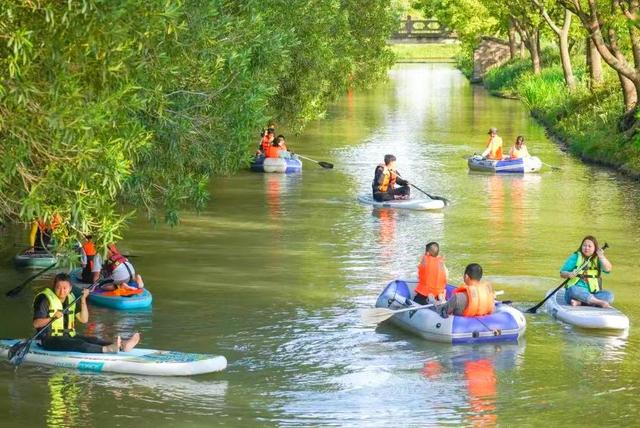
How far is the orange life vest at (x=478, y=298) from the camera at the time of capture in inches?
671

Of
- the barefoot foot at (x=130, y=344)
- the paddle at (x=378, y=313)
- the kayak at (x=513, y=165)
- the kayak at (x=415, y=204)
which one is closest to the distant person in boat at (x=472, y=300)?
the paddle at (x=378, y=313)

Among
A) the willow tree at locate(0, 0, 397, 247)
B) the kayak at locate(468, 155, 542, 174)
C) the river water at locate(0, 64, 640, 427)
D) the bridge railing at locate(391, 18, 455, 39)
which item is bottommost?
the river water at locate(0, 64, 640, 427)

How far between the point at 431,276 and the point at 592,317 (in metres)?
2.18

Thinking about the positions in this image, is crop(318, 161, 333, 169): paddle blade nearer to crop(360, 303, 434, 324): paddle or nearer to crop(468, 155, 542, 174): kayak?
crop(468, 155, 542, 174): kayak

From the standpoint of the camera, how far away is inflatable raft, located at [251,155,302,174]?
36438 millimetres

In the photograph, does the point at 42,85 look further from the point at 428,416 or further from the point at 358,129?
the point at 358,129

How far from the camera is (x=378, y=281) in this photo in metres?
21.5

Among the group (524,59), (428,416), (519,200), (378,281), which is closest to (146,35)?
(428,416)

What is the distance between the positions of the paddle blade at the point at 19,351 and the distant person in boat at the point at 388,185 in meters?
14.5

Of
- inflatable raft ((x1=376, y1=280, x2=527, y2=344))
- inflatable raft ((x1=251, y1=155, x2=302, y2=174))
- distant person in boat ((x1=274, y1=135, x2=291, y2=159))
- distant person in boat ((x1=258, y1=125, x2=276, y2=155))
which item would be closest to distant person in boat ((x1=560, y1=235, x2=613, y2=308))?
inflatable raft ((x1=376, y1=280, x2=527, y2=344))

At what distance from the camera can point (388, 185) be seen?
29.5 meters

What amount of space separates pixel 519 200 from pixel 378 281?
1054 cm

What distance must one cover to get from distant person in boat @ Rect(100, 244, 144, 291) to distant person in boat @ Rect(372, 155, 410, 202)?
34.9 ft

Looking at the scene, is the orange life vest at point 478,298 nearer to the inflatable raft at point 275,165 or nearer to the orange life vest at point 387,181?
the orange life vest at point 387,181
